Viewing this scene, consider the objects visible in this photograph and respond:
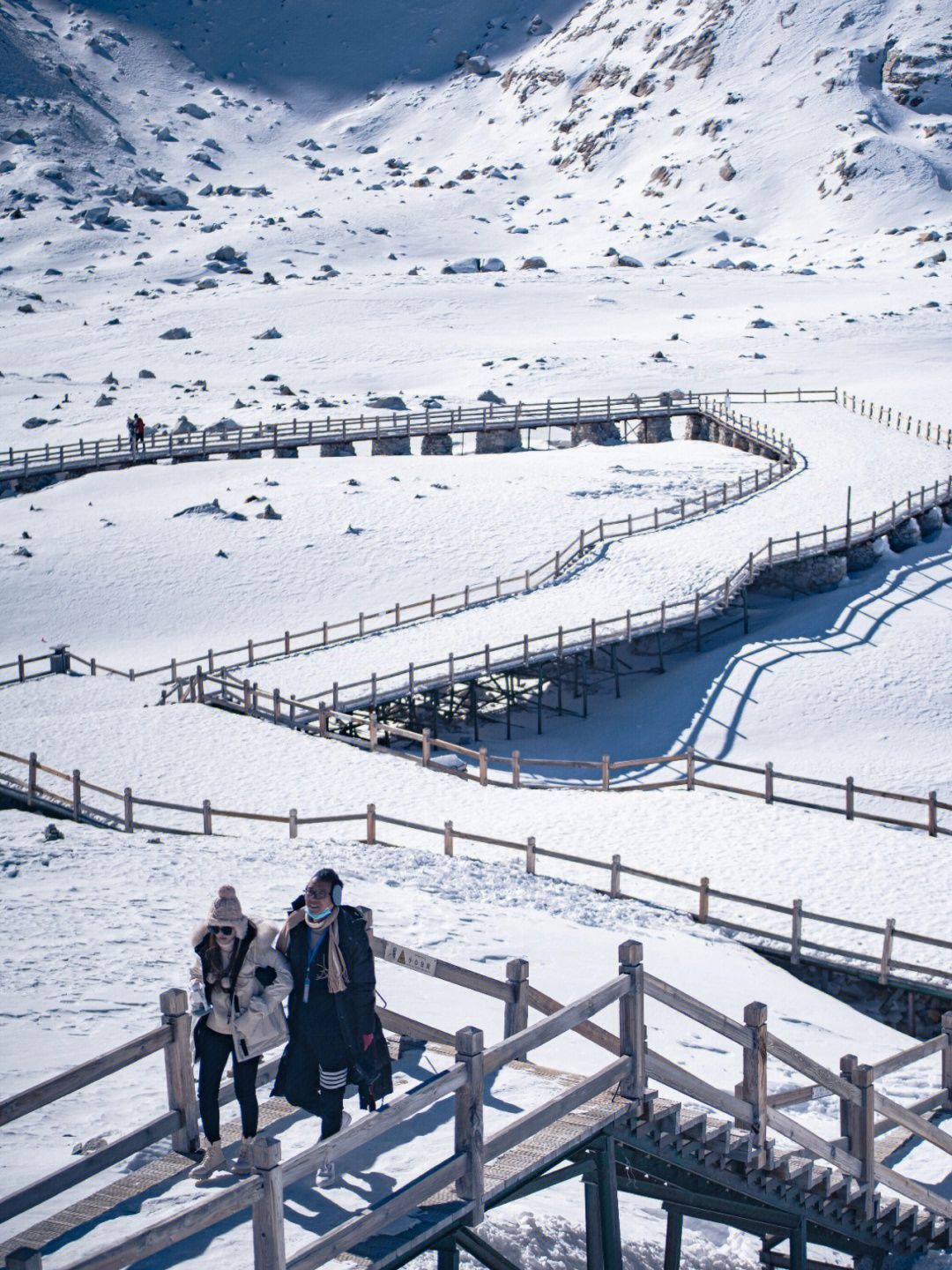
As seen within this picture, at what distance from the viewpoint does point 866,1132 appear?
961cm

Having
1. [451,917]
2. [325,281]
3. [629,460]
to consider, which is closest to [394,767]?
[451,917]

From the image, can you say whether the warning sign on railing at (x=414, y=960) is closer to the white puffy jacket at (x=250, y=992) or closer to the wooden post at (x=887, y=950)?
the white puffy jacket at (x=250, y=992)

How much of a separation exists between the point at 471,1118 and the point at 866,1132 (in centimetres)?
377

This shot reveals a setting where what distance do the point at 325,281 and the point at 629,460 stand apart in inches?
1908

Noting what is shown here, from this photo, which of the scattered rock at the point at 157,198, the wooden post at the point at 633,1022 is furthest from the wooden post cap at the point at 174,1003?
the scattered rock at the point at 157,198

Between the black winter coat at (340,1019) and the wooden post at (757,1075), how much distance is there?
2451 millimetres

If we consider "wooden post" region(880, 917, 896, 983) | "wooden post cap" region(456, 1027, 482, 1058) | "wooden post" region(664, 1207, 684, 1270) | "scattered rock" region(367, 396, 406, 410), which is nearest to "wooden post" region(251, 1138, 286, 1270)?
"wooden post cap" region(456, 1027, 482, 1058)

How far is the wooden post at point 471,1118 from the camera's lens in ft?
22.9

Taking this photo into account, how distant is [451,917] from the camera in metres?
15.3

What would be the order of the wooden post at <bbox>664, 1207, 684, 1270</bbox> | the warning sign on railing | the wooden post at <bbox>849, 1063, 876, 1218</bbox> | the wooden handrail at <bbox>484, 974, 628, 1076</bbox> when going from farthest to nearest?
the wooden post at <bbox>664, 1207, 684, 1270</bbox>
the wooden post at <bbox>849, 1063, 876, 1218</bbox>
the warning sign on railing
the wooden handrail at <bbox>484, 974, 628, 1076</bbox>

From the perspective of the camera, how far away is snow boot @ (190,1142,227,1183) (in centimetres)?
759

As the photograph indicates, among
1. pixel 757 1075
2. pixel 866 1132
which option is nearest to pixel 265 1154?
pixel 757 1075

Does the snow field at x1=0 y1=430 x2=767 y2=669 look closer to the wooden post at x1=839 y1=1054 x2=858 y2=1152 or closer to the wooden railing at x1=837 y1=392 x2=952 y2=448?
the wooden railing at x1=837 y1=392 x2=952 y2=448

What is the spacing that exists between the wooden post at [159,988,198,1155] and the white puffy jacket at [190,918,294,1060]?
0.34 feet
